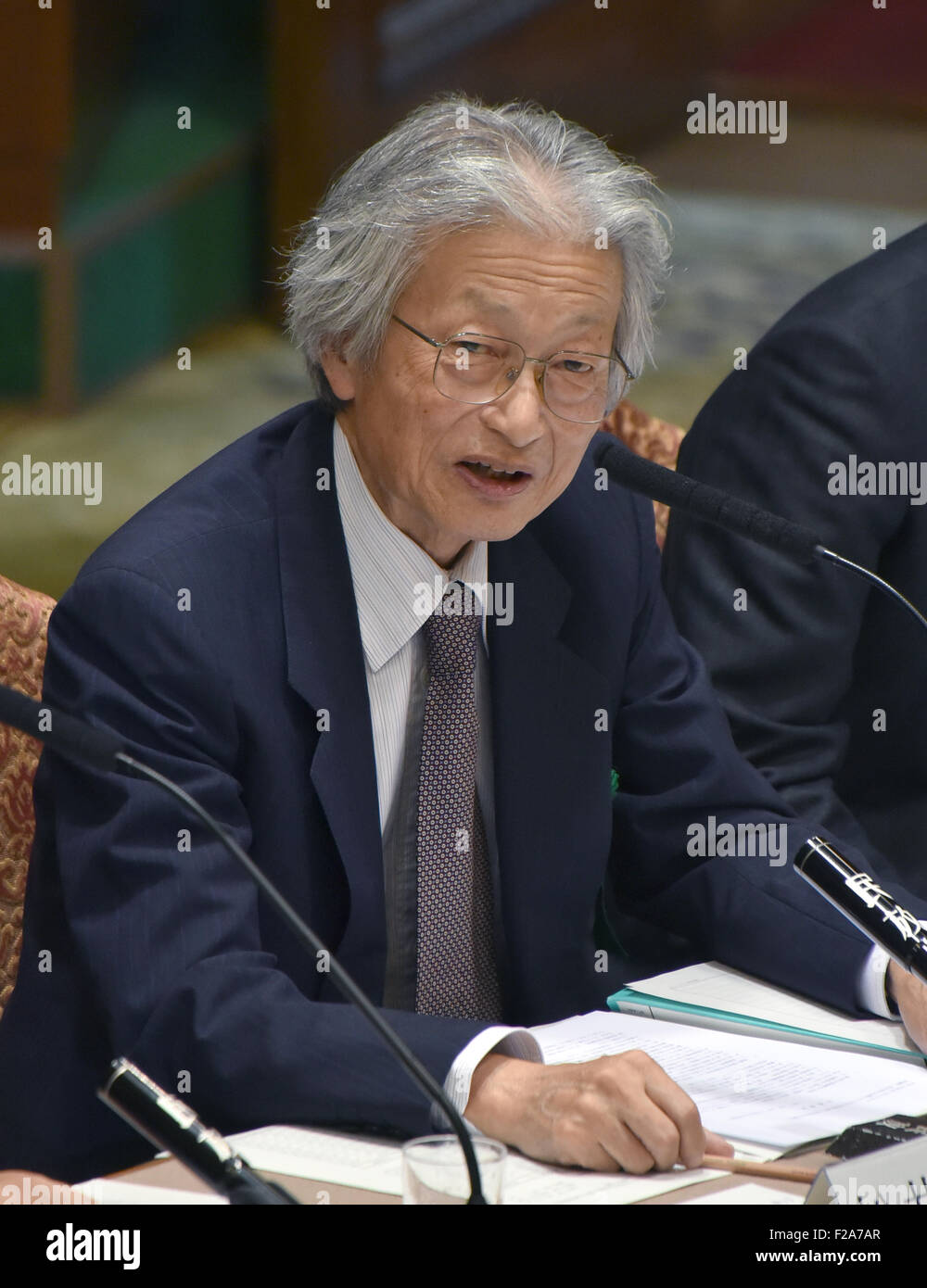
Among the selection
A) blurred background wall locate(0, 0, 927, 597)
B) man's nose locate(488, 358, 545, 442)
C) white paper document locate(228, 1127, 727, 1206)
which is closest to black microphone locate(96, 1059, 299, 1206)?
white paper document locate(228, 1127, 727, 1206)

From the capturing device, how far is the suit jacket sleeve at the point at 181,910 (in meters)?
1.25

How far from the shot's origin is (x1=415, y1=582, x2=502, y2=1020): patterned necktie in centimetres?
161

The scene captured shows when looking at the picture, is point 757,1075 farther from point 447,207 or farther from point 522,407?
point 447,207

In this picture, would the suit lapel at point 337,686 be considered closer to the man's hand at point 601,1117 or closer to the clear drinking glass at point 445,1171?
the man's hand at point 601,1117

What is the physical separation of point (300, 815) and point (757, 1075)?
460 mm

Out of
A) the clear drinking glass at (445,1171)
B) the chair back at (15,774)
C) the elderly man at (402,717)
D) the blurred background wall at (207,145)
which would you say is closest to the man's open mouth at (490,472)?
the elderly man at (402,717)

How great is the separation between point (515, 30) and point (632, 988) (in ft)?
6.89

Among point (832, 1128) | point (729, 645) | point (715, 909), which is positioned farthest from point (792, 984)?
point (729, 645)

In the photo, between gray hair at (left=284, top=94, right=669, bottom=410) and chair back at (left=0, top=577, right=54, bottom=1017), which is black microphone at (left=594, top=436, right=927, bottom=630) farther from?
chair back at (left=0, top=577, right=54, bottom=1017)

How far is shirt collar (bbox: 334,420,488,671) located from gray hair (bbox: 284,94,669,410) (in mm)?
135

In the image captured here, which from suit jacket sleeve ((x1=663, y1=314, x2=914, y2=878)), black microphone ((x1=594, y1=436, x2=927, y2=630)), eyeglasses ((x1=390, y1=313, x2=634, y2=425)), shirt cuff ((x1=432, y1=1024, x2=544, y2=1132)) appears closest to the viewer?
shirt cuff ((x1=432, y1=1024, x2=544, y2=1132))

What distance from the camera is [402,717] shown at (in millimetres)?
1642

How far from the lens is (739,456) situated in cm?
211

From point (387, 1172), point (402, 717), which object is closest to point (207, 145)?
point (402, 717)
